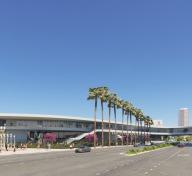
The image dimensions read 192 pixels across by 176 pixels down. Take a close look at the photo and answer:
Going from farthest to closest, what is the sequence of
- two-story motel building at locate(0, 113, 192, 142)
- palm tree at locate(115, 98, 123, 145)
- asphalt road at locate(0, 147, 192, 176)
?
two-story motel building at locate(0, 113, 192, 142) < palm tree at locate(115, 98, 123, 145) < asphalt road at locate(0, 147, 192, 176)

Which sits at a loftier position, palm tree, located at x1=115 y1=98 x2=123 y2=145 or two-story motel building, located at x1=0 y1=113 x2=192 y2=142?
palm tree, located at x1=115 y1=98 x2=123 y2=145

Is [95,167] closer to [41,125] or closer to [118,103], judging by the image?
[118,103]

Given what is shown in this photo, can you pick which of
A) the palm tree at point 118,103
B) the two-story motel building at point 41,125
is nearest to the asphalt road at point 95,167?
the palm tree at point 118,103

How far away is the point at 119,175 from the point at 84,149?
51.9 metres

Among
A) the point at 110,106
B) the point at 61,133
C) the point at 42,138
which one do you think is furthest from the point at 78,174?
the point at 61,133

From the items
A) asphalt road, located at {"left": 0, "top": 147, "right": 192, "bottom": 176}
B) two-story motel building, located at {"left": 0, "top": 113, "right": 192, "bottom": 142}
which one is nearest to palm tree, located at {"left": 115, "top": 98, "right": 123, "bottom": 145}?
two-story motel building, located at {"left": 0, "top": 113, "right": 192, "bottom": 142}

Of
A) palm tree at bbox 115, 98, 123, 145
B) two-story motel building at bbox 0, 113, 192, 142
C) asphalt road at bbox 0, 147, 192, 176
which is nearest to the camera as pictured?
asphalt road at bbox 0, 147, 192, 176

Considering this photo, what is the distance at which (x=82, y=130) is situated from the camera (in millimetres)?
174375

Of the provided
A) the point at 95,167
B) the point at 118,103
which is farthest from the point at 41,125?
the point at 95,167

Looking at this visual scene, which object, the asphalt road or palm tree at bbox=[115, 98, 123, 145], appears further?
palm tree at bbox=[115, 98, 123, 145]

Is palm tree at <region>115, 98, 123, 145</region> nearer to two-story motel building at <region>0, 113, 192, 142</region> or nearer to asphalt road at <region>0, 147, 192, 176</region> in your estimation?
two-story motel building at <region>0, 113, 192, 142</region>

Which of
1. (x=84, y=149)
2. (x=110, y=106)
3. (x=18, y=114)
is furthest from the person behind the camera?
(x=18, y=114)

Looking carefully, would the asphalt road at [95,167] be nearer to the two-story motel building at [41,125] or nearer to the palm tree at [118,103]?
the palm tree at [118,103]

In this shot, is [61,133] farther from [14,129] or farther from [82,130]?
[14,129]
